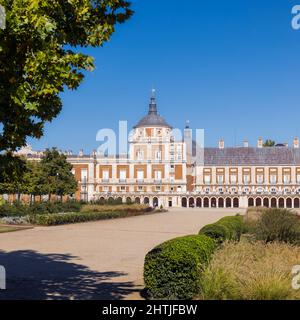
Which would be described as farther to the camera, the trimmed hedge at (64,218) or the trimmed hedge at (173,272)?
the trimmed hedge at (64,218)

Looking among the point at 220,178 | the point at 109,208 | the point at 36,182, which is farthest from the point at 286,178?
the point at 36,182

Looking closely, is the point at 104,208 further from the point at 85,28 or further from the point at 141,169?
the point at 141,169

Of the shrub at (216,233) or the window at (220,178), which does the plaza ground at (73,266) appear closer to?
the shrub at (216,233)

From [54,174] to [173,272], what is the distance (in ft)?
126

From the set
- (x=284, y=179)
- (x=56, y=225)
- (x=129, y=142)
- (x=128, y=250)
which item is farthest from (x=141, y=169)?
(x=128, y=250)

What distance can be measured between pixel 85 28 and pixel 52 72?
1.32 metres

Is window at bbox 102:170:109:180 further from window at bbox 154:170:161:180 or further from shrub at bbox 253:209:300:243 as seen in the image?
shrub at bbox 253:209:300:243

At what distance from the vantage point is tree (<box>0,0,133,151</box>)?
5855mm

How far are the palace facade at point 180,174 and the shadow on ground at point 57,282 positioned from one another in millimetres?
70322

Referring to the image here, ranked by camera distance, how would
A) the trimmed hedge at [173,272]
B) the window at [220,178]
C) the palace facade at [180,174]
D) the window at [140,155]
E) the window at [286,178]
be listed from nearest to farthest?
the trimmed hedge at [173,272] < the palace facade at [180,174] < the window at [286,178] < the window at [220,178] < the window at [140,155]

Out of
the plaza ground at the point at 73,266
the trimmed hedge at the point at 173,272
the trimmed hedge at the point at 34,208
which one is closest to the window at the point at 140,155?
the trimmed hedge at the point at 34,208

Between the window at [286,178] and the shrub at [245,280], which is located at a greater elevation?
the window at [286,178]

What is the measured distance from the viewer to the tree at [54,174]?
45.3 m

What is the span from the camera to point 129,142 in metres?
88.0
